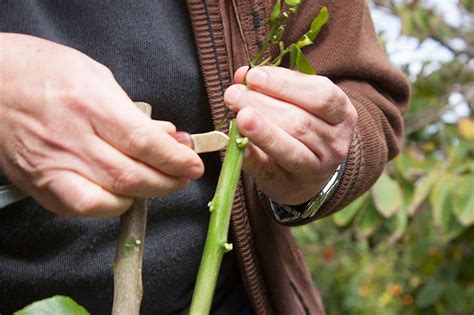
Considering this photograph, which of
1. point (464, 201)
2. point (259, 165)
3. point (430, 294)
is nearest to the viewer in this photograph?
point (259, 165)

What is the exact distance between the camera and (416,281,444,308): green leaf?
2.80m

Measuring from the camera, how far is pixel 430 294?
9.25 feet

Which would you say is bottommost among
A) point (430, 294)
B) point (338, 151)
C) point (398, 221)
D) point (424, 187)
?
point (430, 294)

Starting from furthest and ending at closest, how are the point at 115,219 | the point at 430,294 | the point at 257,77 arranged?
the point at 430,294, the point at 115,219, the point at 257,77

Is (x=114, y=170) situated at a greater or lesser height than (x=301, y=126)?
greater

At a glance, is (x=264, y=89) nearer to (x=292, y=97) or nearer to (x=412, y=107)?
(x=292, y=97)

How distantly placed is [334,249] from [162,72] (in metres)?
3.90

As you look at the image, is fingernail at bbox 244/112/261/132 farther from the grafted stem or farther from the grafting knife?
the grafted stem

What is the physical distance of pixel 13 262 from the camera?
90 cm

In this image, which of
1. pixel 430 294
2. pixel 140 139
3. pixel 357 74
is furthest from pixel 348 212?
pixel 140 139

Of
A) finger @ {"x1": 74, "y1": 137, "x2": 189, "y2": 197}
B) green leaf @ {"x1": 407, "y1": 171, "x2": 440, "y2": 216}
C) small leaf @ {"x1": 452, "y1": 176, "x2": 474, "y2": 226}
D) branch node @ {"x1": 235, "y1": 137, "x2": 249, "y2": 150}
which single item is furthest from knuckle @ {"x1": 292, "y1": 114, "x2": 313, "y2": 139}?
green leaf @ {"x1": 407, "y1": 171, "x2": 440, "y2": 216}

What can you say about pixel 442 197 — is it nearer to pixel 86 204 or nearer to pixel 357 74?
pixel 357 74

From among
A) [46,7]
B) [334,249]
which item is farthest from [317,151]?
[334,249]

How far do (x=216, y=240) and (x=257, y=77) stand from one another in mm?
175
